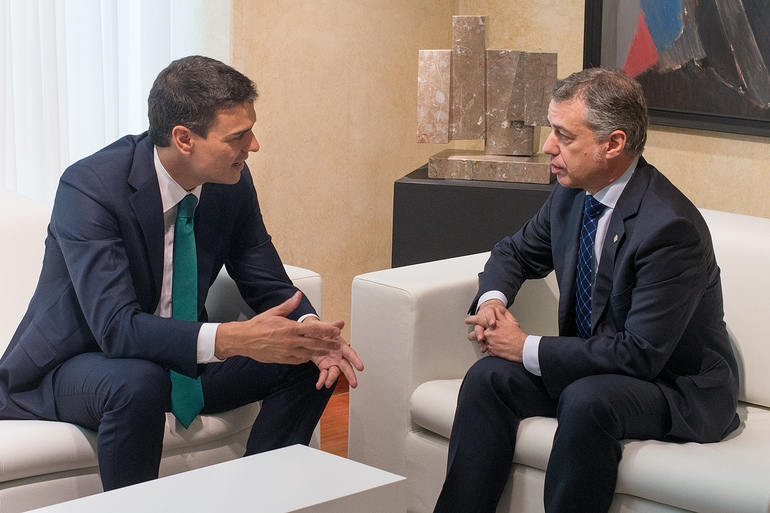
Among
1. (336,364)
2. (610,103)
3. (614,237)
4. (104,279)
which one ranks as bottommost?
(336,364)

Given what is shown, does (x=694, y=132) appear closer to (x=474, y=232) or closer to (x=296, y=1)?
(x=474, y=232)

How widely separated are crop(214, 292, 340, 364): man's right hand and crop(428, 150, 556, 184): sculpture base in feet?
4.25

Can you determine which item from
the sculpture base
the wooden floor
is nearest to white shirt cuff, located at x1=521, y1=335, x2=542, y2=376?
the wooden floor

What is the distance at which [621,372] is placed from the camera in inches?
80.4

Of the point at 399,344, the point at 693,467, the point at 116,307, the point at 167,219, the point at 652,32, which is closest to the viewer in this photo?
the point at 693,467

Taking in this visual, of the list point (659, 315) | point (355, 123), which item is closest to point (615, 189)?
point (659, 315)

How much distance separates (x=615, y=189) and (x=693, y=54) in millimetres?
1295

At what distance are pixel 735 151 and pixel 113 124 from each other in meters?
2.11

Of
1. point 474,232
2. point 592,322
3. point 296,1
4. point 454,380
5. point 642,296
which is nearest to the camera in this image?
point 642,296

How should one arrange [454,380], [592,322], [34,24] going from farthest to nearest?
[34,24] → [454,380] → [592,322]

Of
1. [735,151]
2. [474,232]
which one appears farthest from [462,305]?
[735,151]

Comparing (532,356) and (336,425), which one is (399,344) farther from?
(336,425)

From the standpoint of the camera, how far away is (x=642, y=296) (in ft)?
6.54

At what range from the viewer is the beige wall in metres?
3.37
